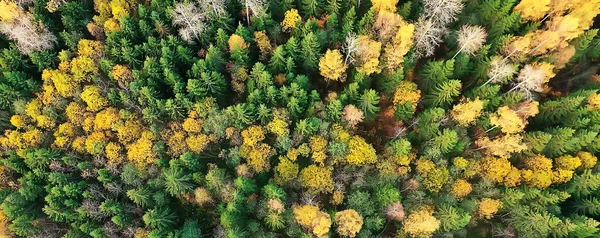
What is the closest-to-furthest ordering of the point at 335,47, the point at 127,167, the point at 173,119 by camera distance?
the point at 127,167 < the point at 173,119 < the point at 335,47

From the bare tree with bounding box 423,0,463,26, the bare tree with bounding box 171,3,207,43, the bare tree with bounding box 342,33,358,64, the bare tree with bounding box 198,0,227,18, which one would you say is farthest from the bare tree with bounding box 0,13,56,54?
the bare tree with bounding box 423,0,463,26

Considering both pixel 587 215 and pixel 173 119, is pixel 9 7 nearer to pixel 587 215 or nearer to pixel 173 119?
pixel 173 119

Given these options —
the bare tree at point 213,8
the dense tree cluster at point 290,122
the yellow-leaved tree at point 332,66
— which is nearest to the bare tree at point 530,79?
the dense tree cluster at point 290,122

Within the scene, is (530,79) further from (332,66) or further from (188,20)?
(188,20)

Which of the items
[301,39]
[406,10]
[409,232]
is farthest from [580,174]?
[301,39]

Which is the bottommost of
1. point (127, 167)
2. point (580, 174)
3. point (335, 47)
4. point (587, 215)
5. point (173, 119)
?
point (127, 167)

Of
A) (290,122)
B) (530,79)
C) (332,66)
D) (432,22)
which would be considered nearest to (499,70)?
(530,79)
